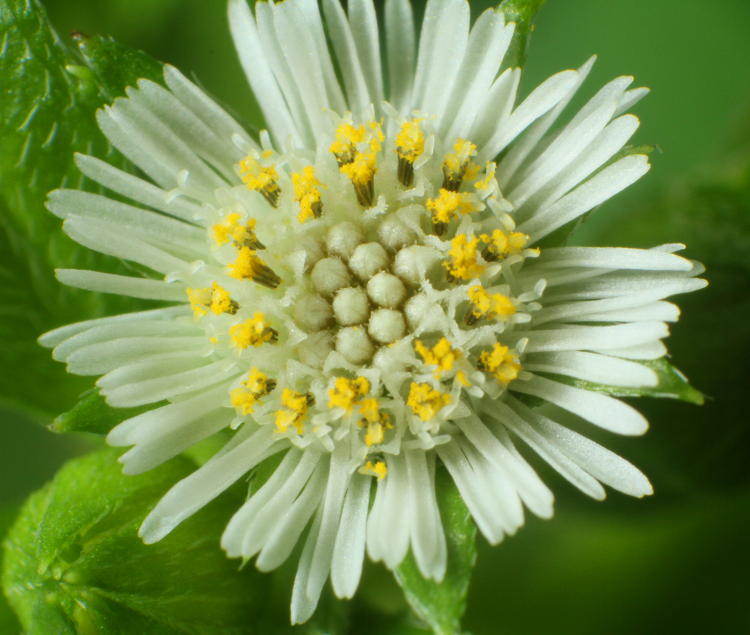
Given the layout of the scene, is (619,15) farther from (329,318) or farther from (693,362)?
(329,318)

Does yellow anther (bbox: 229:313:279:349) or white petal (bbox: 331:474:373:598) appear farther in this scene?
yellow anther (bbox: 229:313:279:349)

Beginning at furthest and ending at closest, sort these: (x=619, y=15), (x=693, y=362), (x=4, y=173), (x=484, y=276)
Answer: (x=619, y=15) < (x=693, y=362) < (x=4, y=173) < (x=484, y=276)

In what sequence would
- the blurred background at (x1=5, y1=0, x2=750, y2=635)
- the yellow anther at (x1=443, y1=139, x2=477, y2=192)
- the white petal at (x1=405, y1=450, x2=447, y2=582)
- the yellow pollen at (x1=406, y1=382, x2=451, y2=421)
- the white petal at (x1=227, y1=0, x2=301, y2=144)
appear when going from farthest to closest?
the blurred background at (x1=5, y1=0, x2=750, y2=635) → the white petal at (x1=227, y1=0, x2=301, y2=144) → the yellow anther at (x1=443, y1=139, x2=477, y2=192) → the yellow pollen at (x1=406, y1=382, x2=451, y2=421) → the white petal at (x1=405, y1=450, x2=447, y2=582)

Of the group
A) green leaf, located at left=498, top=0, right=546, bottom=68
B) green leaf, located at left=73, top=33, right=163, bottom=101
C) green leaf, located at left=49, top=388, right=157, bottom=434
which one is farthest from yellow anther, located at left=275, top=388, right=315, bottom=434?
green leaf, located at left=498, top=0, right=546, bottom=68

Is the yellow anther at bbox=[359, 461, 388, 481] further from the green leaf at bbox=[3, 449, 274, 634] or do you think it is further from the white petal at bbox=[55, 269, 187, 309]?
the white petal at bbox=[55, 269, 187, 309]

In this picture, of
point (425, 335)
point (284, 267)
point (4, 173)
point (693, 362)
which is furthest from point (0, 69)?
point (693, 362)

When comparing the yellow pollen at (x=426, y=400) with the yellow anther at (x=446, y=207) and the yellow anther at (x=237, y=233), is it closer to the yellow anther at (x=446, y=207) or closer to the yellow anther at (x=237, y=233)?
the yellow anther at (x=446, y=207)

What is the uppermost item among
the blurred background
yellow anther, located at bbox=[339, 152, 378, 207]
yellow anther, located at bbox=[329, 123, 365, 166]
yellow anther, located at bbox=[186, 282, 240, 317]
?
yellow anther, located at bbox=[329, 123, 365, 166]
